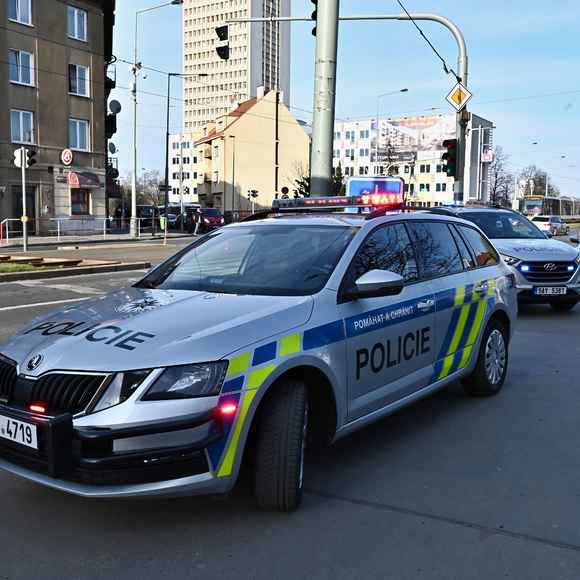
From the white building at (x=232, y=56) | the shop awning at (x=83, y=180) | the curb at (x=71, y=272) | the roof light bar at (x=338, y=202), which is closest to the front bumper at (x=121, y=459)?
the roof light bar at (x=338, y=202)

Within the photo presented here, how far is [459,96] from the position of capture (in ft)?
54.8

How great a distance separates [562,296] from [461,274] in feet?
17.9

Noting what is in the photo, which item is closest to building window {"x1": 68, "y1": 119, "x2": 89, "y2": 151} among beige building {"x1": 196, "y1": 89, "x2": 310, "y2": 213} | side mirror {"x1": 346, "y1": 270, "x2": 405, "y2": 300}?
side mirror {"x1": 346, "y1": 270, "x2": 405, "y2": 300}

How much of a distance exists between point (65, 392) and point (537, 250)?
28.7 feet

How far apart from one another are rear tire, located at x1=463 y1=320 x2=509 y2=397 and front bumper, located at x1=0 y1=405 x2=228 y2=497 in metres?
3.21

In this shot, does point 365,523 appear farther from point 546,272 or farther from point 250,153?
point 250,153

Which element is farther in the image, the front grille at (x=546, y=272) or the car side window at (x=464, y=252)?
the front grille at (x=546, y=272)

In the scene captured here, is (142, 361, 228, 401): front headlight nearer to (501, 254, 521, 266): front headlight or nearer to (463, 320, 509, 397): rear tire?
(463, 320, 509, 397): rear tire

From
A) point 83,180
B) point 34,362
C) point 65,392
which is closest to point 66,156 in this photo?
point 83,180

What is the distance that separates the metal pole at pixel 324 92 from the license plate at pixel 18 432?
7990 mm

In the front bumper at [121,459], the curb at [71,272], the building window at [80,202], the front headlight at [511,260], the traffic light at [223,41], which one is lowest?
the curb at [71,272]

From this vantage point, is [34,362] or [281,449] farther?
[281,449]

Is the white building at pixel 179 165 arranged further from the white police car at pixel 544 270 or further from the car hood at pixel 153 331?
the car hood at pixel 153 331

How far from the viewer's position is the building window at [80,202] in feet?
120
